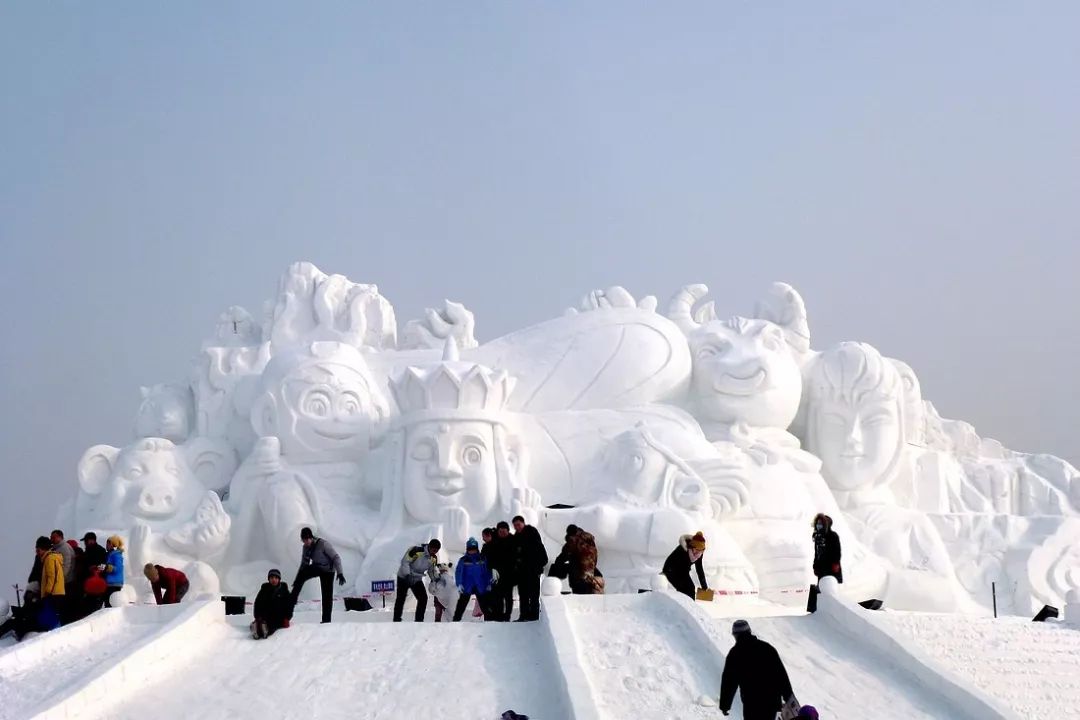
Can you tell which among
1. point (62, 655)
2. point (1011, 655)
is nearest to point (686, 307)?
point (1011, 655)

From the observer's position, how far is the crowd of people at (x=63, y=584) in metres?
11.6

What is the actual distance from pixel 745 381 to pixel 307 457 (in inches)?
201

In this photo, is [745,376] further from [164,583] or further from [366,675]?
[366,675]

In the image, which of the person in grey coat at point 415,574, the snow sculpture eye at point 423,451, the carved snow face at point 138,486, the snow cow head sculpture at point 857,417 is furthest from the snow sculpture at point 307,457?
the snow cow head sculpture at point 857,417

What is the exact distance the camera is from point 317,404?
53.2 ft

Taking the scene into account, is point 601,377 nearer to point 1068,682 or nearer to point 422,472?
point 422,472

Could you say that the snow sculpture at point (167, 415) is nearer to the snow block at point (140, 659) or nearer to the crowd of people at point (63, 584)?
the crowd of people at point (63, 584)

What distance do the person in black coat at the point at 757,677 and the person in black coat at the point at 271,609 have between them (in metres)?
4.70

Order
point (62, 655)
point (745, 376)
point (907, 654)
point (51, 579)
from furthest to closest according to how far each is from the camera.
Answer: point (745, 376) < point (51, 579) < point (62, 655) < point (907, 654)

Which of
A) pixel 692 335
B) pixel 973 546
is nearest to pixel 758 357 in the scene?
pixel 692 335

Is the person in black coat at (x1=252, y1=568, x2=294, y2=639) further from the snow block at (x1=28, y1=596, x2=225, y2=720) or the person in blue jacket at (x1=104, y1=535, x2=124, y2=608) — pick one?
the person in blue jacket at (x1=104, y1=535, x2=124, y2=608)

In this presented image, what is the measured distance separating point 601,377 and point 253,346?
4.61 meters

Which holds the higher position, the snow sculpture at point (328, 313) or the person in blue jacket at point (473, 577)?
the snow sculpture at point (328, 313)

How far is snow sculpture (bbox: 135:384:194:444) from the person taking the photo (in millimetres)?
17984
